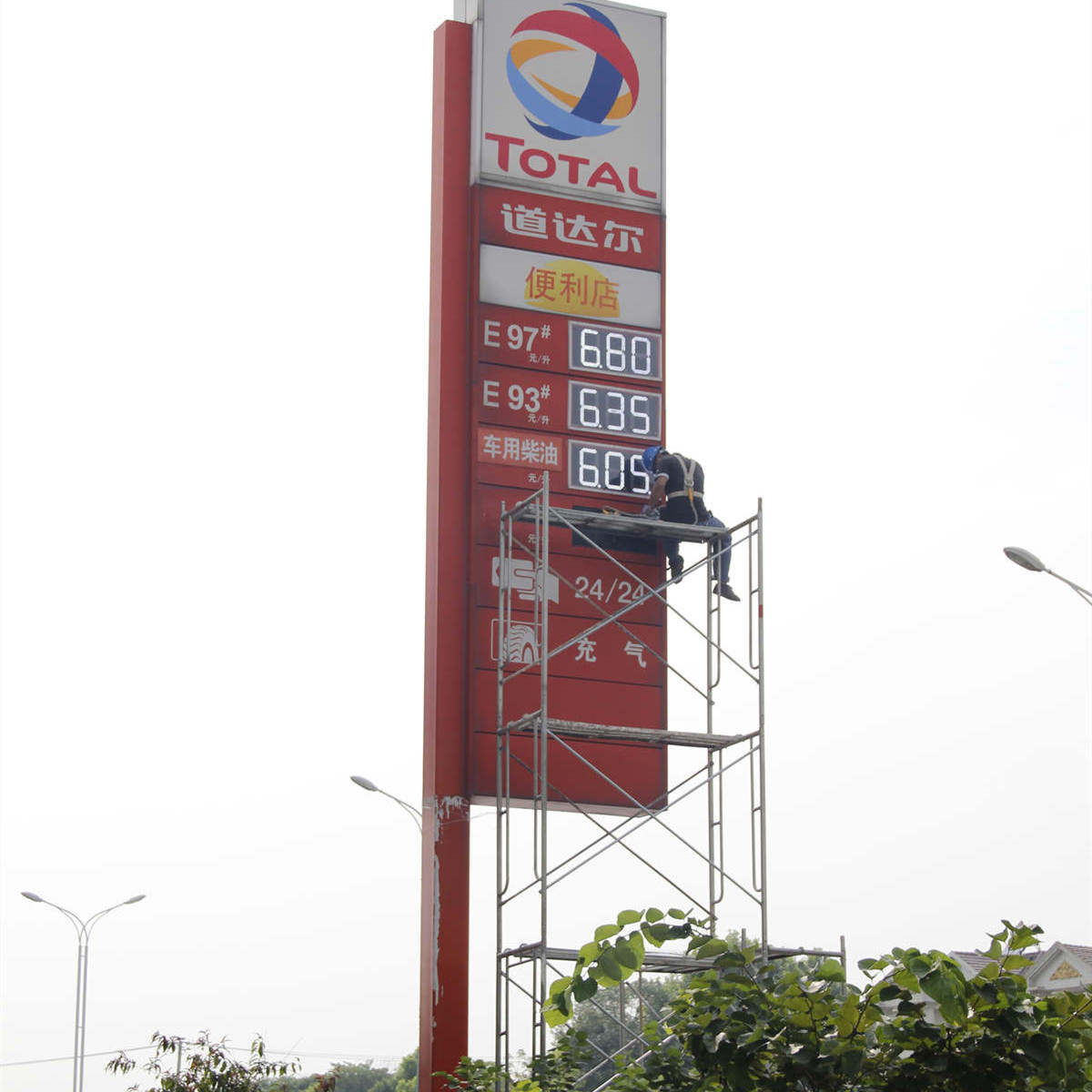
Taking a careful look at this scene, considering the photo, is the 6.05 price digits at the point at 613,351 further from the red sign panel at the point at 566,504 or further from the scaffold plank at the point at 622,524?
the scaffold plank at the point at 622,524

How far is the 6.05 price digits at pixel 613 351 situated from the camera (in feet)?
67.5

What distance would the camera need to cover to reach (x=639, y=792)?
65.9 ft

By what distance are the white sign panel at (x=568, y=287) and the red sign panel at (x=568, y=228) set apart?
0.12m

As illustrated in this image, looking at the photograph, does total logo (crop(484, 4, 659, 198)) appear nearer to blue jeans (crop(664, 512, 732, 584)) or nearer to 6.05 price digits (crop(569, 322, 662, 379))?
6.05 price digits (crop(569, 322, 662, 379))

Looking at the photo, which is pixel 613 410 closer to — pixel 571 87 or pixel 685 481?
pixel 685 481

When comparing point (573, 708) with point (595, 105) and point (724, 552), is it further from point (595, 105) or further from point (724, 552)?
point (595, 105)

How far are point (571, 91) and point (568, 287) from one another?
8.18 feet

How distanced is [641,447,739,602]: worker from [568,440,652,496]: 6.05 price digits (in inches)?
5.3

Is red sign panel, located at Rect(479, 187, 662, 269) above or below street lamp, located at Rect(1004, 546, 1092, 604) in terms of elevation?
above

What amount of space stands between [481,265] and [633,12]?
4120 mm

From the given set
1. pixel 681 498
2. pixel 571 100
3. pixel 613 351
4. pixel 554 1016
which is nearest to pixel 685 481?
pixel 681 498

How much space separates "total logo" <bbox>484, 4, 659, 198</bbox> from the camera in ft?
69.1

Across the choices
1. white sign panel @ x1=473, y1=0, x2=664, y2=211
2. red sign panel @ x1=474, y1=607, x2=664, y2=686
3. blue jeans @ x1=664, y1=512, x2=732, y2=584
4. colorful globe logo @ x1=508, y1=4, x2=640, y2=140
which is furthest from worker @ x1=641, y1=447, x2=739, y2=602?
colorful globe logo @ x1=508, y1=4, x2=640, y2=140

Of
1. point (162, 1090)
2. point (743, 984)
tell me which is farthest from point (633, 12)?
point (743, 984)
